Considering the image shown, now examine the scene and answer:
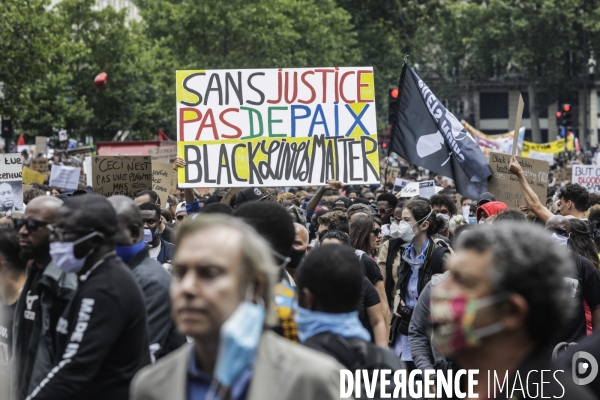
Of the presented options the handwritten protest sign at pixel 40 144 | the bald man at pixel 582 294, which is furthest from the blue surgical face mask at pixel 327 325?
the handwritten protest sign at pixel 40 144

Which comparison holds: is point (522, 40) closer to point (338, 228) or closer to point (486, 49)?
point (486, 49)

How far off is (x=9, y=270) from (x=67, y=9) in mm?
39521

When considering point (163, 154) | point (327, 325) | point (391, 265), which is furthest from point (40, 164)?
point (327, 325)

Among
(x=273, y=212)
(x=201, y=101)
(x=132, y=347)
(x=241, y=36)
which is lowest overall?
(x=132, y=347)

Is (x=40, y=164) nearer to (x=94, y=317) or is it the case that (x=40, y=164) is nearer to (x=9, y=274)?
(x=9, y=274)

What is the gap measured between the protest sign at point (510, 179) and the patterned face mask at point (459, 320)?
8095 millimetres

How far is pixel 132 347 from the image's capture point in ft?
14.0

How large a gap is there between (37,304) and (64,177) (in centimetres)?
1032

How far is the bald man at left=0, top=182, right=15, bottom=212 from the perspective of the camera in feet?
38.3

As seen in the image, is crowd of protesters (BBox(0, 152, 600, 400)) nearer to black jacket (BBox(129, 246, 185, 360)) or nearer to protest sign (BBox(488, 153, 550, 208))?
black jacket (BBox(129, 246, 185, 360))

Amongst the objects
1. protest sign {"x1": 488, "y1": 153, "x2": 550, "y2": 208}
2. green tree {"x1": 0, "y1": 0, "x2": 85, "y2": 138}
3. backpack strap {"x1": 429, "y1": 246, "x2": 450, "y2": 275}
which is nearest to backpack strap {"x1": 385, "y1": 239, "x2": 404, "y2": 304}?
backpack strap {"x1": 429, "y1": 246, "x2": 450, "y2": 275}

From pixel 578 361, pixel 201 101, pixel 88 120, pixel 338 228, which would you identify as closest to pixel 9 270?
pixel 578 361

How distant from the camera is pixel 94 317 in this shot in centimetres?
415

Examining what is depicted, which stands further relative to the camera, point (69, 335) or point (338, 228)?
point (338, 228)
